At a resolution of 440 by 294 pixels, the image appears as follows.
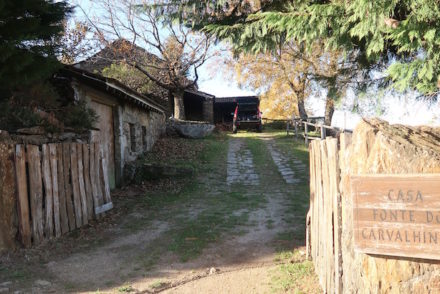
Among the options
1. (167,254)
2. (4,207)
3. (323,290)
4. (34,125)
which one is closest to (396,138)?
(323,290)

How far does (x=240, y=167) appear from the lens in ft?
44.6

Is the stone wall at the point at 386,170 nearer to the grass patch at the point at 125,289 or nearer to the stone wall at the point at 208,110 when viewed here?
the grass patch at the point at 125,289

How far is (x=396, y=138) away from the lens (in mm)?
2838

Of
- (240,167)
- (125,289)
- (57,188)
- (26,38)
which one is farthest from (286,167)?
(125,289)

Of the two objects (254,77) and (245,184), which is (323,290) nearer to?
(245,184)

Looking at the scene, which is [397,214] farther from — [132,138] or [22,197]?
[132,138]

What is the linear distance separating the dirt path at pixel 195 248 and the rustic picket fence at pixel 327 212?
39 centimetres

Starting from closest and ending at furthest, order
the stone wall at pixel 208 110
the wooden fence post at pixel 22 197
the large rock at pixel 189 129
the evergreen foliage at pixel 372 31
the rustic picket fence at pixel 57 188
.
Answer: the evergreen foliage at pixel 372 31
the wooden fence post at pixel 22 197
the rustic picket fence at pixel 57 188
the large rock at pixel 189 129
the stone wall at pixel 208 110

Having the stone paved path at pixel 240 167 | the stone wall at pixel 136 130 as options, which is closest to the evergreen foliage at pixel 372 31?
the stone paved path at pixel 240 167

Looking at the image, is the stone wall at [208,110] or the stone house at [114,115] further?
the stone wall at [208,110]

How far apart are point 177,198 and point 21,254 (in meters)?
4.45

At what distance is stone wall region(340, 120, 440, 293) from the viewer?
8.58 ft

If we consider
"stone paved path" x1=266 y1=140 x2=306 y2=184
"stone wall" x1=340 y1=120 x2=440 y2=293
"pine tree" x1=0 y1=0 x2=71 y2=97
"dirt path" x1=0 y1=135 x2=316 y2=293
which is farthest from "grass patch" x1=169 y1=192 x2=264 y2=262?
"pine tree" x1=0 y1=0 x2=71 y2=97

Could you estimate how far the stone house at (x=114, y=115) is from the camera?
30.4ft
